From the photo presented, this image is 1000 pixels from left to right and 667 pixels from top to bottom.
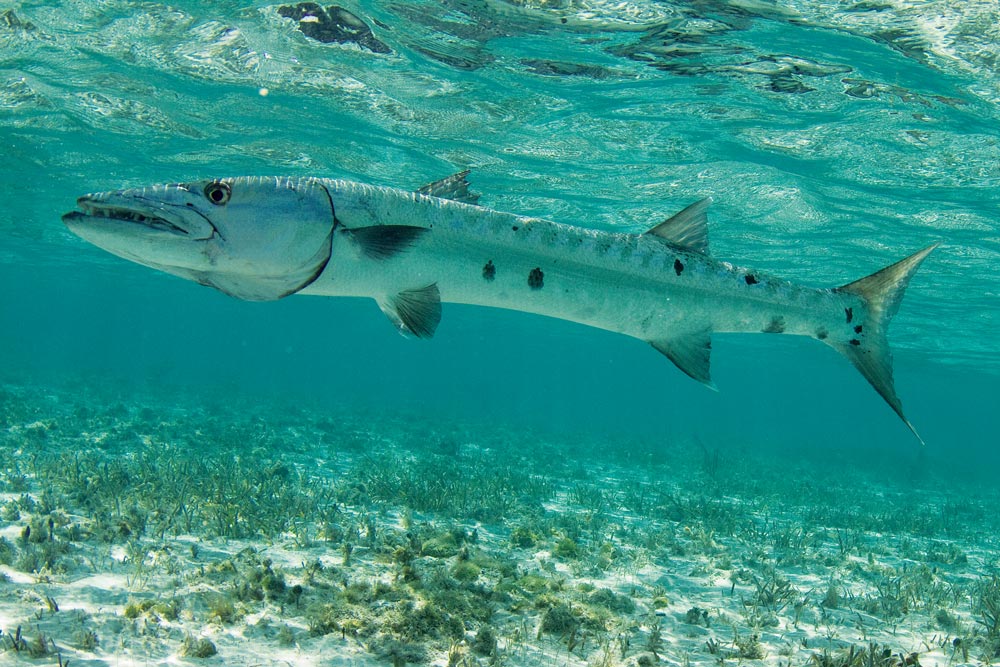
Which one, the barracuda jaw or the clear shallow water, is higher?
the clear shallow water

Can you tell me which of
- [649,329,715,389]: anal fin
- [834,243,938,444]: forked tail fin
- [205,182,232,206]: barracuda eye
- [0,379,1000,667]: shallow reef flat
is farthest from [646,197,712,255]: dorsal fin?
[0,379,1000,667]: shallow reef flat

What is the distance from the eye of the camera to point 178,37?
39.5 ft

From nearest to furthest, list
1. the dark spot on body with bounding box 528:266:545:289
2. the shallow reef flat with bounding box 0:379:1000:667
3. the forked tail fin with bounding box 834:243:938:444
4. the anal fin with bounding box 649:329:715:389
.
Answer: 1. the dark spot on body with bounding box 528:266:545:289
2. the anal fin with bounding box 649:329:715:389
3. the forked tail fin with bounding box 834:243:938:444
4. the shallow reef flat with bounding box 0:379:1000:667

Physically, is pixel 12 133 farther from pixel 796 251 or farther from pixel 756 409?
pixel 756 409

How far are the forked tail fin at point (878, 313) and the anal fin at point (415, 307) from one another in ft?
10.7

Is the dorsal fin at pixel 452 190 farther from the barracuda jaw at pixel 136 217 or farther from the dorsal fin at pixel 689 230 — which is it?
the barracuda jaw at pixel 136 217

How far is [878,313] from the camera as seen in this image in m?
4.68

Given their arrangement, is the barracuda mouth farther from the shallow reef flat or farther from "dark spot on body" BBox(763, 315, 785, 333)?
"dark spot on body" BBox(763, 315, 785, 333)

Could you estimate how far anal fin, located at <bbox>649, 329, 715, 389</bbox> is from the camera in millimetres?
4406

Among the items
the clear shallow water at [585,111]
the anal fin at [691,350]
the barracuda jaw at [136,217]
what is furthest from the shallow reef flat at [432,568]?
the clear shallow water at [585,111]

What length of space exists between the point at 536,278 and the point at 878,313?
288cm

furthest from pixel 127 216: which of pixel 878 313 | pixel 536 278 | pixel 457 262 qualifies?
pixel 878 313

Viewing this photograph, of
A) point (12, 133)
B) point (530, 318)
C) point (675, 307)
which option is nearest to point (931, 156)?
point (675, 307)

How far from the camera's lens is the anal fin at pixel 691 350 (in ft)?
14.5
